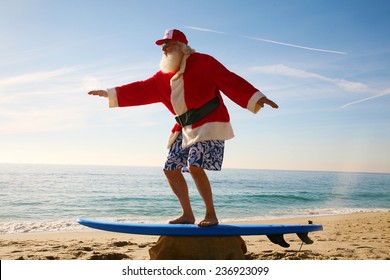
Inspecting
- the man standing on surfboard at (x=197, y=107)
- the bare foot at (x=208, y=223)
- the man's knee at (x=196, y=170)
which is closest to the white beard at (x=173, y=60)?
the man standing on surfboard at (x=197, y=107)

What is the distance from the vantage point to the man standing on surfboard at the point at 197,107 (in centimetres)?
311

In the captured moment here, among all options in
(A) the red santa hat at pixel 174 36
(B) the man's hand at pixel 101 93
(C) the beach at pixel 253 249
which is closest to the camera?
(A) the red santa hat at pixel 174 36

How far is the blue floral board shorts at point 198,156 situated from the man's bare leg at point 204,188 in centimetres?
5

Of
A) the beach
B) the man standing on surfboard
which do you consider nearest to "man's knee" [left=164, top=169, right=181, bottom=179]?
the man standing on surfboard

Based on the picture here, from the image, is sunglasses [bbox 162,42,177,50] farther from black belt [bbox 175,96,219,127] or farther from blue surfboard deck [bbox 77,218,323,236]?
blue surfboard deck [bbox 77,218,323,236]

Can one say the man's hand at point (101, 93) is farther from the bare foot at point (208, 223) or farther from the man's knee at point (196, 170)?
the bare foot at point (208, 223)

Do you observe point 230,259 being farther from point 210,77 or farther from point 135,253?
point 135,253

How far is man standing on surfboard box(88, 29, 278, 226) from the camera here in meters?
3.11

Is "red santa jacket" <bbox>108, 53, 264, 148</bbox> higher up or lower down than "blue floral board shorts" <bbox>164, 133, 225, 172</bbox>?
higher up

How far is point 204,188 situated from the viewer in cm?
310

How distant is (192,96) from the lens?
10.5 feet

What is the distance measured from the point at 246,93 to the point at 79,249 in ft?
10.5

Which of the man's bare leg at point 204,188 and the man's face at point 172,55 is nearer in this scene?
the man's bare leg at point 204,188

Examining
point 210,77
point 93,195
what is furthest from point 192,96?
point 93,195
